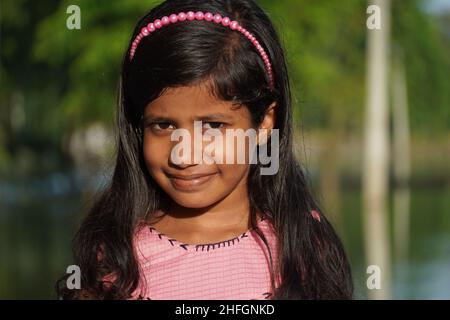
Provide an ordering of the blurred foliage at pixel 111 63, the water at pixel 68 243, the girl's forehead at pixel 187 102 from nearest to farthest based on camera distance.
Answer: the girl's forehead at pixel 187 102 < the water at pixel 68 243 < the blurred foliage at pixel 111 63

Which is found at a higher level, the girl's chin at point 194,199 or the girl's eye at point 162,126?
the girl's eye at point 162,126

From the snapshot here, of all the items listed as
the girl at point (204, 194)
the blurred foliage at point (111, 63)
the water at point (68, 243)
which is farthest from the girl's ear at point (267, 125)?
the blurred foliage at point (111, 63)

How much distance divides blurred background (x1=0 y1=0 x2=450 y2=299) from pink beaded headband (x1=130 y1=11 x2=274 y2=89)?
10.4ft

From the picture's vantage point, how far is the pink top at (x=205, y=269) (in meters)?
1.54

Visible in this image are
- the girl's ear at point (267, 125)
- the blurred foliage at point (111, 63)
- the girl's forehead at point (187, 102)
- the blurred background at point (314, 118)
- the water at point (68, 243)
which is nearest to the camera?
the girl's forehead at point (187, 102)

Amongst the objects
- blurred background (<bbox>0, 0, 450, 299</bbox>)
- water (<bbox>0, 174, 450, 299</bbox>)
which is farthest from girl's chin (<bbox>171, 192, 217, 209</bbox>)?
blurred background (<bbox>0, 0, 450, 299</bbox>)

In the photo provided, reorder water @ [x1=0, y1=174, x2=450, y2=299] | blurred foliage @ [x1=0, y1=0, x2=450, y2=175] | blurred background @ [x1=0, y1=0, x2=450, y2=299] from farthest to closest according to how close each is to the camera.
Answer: blurred foliage @ [x1=0, y1=0, x2=450, y2=175] → blurred background @ [x1=0, y1=0, x2=450, y2=299] → water @ [x1=0, y1=174, x2=450, y2=299]

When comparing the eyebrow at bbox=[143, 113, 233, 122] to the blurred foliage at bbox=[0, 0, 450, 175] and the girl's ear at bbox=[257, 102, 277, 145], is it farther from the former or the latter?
the blurred foliage at bbox=[0, 0, 450, 175]

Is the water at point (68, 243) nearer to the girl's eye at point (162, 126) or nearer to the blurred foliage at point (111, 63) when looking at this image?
the girl's eye at point (162, 126)

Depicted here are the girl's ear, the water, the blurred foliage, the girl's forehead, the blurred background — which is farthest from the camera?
the blurred foliage

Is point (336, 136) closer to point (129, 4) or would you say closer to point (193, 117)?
point (129, 4)

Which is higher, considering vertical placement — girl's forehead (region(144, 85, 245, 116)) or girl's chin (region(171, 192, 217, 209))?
girl's forehead (region(144, 85, 245, 116))

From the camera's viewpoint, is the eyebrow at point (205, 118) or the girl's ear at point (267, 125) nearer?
the eyebrow at point (205, 118)

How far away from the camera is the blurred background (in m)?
6.71
